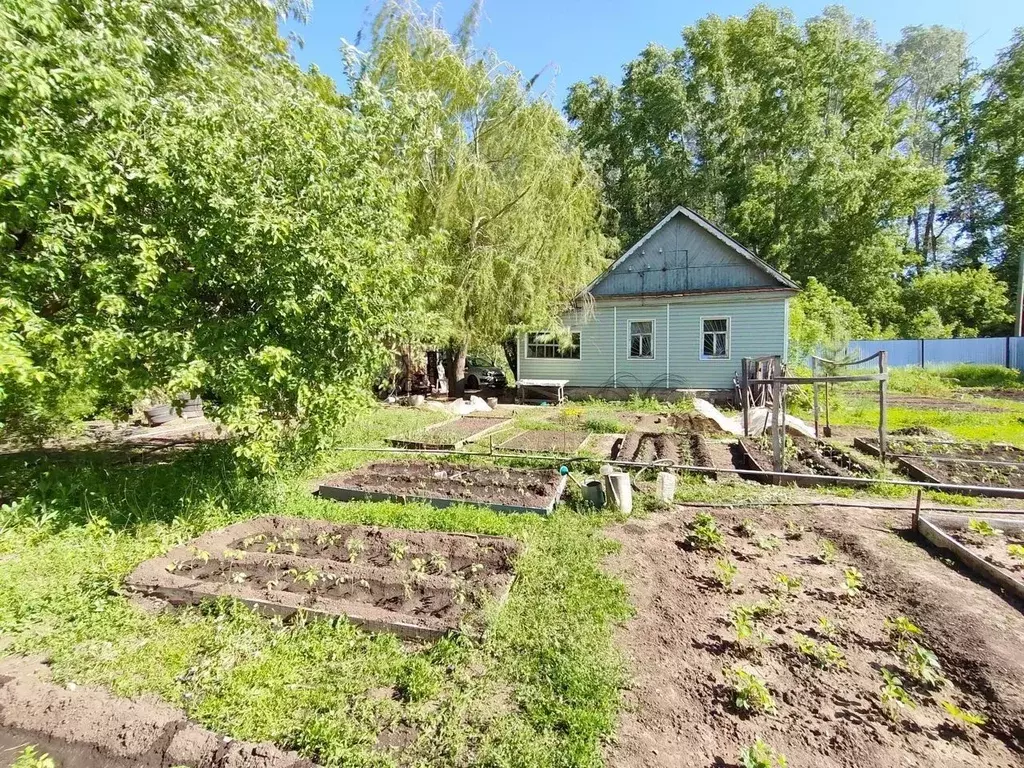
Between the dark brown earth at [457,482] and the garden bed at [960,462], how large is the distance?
5.00 meters

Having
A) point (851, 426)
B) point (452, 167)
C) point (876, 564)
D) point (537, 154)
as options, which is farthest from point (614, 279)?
point (876, 564)

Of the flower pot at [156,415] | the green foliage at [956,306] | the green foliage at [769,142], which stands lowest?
the flower pot at [156,415]

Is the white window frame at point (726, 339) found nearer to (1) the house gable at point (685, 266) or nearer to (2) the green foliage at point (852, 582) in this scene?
(1) the house gable at point (685, 266)

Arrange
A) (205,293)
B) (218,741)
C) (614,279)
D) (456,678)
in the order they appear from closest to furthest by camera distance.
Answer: (218,741) → (456,678) → (205,293) → (614,279)

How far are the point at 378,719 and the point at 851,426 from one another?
1184cm

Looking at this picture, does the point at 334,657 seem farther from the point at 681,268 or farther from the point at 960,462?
the point at 681,268

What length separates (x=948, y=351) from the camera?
2269 cm

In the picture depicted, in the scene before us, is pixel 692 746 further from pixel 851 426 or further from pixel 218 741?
pixel 851 426

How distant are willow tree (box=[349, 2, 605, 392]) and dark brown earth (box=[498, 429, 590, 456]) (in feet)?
13.0

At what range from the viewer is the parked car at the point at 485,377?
19.9m

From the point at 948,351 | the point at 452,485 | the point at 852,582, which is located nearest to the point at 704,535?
the point at 852,582

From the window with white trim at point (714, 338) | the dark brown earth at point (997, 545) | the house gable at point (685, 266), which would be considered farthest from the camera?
the window with white trim at point (714, 338)

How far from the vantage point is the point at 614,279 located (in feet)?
52.7

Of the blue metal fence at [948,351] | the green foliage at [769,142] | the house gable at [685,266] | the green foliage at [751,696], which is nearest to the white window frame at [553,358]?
the house gable at [685,266]
